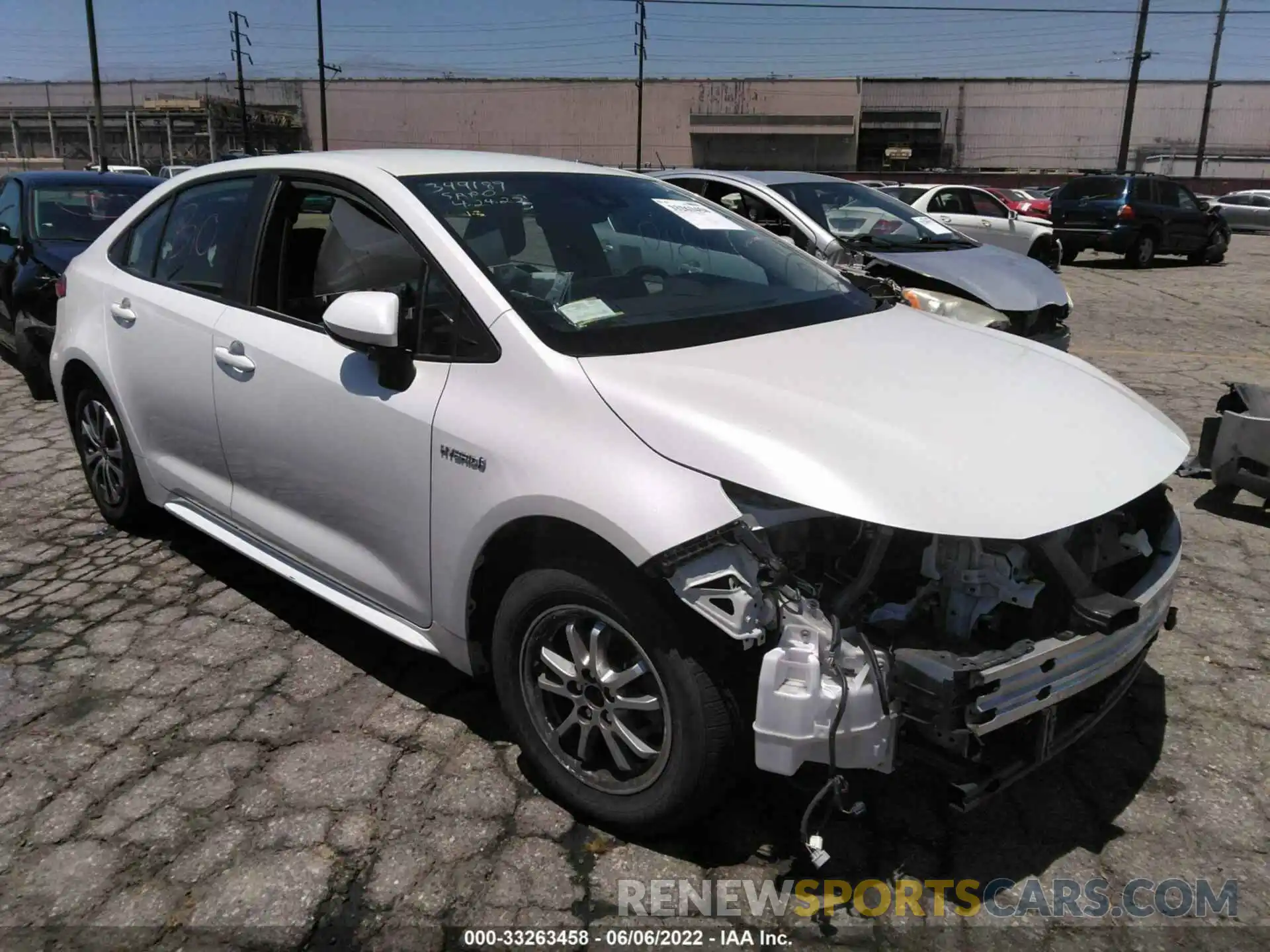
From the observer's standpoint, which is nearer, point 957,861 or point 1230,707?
point 957,861

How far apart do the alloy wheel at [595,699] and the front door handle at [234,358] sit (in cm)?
145

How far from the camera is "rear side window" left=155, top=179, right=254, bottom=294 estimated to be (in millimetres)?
3539

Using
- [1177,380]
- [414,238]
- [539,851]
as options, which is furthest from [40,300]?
[1177,380]

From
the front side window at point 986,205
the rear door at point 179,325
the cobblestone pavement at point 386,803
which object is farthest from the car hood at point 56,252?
the front side window at point 986,205

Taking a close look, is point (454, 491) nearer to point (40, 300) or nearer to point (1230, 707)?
point (1230, 707)

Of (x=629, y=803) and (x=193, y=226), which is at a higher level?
(x=193, y=226)

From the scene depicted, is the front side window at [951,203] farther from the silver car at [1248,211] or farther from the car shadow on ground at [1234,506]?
the silver car at [1248,211]

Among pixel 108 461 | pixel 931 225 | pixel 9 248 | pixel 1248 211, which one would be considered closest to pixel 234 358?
pixel 108 461

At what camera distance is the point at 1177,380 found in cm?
773

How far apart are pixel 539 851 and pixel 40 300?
5612 mm

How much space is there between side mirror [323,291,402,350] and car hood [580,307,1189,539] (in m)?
0.57

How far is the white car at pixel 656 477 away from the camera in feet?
7.07

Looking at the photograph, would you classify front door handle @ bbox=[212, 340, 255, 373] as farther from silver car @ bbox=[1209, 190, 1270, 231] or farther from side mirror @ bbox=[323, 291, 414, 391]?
silver car @ bbox=[1209, 190, 1270, 231]

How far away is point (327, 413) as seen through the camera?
2945 millimetres
